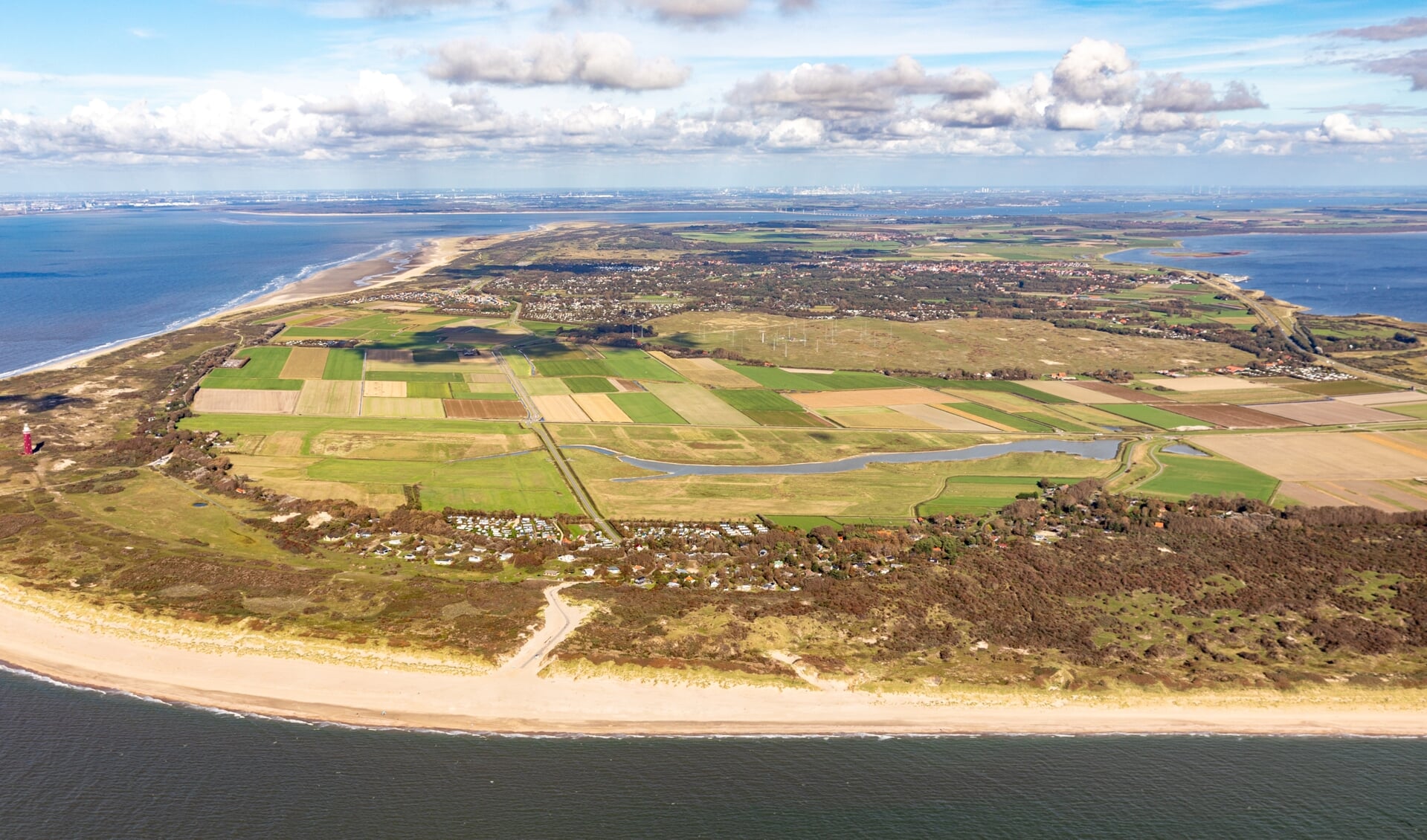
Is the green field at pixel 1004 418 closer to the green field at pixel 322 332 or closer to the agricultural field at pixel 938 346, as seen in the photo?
the agricultural field at pixel 938 346

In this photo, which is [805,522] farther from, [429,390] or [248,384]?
[248,384]

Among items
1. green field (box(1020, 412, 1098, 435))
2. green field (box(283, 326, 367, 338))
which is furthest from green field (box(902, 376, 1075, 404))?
green field (box(283, 326, 367, 338))

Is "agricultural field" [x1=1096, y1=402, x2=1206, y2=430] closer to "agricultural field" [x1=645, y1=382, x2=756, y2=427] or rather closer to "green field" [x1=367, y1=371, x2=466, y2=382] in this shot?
"agricultural field" [x1=645, y1=382, x2=756, y2=427]

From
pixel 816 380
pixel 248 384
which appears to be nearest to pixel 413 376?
pixel 248 384

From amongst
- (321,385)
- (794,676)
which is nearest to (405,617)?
(794,676)

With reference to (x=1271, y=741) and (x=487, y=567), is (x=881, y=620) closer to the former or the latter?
(x=1271, y=741)

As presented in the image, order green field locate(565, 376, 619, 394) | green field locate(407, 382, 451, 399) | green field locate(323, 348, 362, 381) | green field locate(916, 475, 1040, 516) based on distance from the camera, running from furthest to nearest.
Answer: green field locate(323, 348, 362, 381)
green field locate(565, 376, 619, 394)
green field locate(407, 382, 451, 399)
green field locate(916, 475, 1040, 516)
